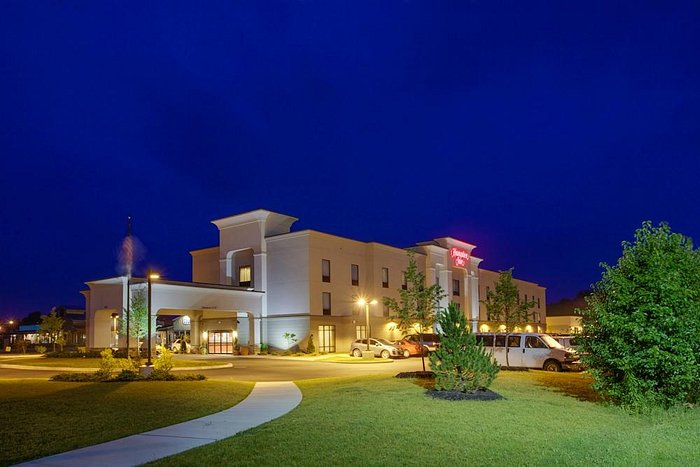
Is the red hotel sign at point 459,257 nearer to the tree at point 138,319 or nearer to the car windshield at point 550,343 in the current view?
the tree at point 138,319

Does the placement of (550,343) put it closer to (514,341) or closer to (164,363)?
(514,341)

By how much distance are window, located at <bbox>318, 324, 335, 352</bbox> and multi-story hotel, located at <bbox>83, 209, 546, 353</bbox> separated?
0.08 metres

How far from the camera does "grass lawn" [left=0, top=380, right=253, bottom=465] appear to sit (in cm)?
1002

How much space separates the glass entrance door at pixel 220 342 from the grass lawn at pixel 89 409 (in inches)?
1201

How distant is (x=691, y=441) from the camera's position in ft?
31.4

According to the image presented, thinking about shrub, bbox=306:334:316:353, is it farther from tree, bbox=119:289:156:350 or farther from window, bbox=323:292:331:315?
tree, bbox=119:289:156:350

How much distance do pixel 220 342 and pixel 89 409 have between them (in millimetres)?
38634

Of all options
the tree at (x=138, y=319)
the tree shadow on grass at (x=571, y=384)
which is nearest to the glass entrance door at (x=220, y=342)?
the tree at (x=138, y=319)

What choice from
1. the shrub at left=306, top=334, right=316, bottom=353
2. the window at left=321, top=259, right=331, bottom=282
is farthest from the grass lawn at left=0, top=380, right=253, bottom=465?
the window at left=321, top=259, right=331, bottom=282

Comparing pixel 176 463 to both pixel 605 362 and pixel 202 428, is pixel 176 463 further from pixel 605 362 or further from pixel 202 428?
pixel 605 362

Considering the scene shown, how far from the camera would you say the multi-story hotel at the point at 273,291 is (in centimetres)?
4400

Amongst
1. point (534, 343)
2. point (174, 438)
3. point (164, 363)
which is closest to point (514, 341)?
point (534, 343)

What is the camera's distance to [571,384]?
18641 mm

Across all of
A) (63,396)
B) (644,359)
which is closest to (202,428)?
(63,396)
